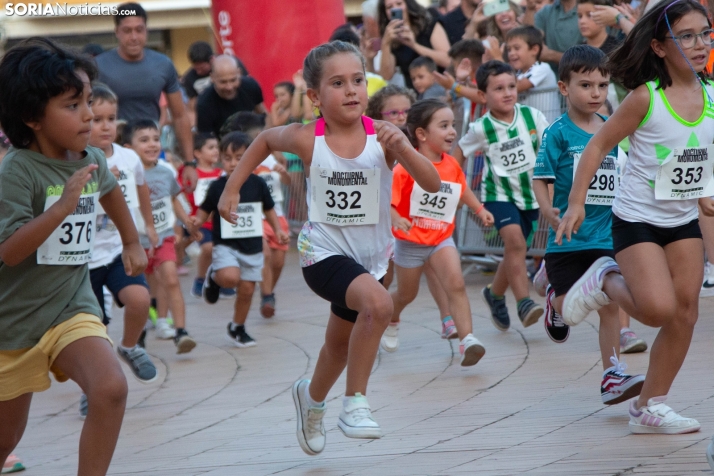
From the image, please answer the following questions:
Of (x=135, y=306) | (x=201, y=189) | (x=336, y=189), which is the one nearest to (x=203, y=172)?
(x=201, y=189)

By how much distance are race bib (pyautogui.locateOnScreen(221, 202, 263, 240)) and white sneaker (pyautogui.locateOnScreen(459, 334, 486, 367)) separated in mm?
2763

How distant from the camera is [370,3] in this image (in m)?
11.1

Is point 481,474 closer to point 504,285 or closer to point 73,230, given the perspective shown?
point 73,230

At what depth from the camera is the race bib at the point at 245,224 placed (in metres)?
8.36

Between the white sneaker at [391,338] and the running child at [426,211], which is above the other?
the running child at [426,211]

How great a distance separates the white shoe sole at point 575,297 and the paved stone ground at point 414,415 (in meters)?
0.46

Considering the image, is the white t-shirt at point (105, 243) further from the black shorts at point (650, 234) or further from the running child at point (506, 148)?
the black shorts at point (650, 234)

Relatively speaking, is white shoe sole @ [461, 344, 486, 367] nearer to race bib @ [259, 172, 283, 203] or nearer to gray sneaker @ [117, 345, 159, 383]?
gray sneaker @ [117, 345, 159, 383]

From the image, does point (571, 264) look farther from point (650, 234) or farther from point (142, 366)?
point (142, 366)

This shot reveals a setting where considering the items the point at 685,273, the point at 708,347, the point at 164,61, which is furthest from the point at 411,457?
the point at 164,61

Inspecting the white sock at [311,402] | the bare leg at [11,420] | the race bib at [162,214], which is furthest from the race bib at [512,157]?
the bare leg at [11,420]

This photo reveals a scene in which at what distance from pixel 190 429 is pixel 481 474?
6.68ft

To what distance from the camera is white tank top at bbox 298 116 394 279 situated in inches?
179

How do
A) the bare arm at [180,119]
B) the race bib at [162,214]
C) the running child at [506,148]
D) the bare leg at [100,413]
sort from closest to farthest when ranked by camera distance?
1. the bare leg at [100,413]
2. the running child at [506,148]
3. the race bib at [162,214]
4. the bare arm at [180,119]
